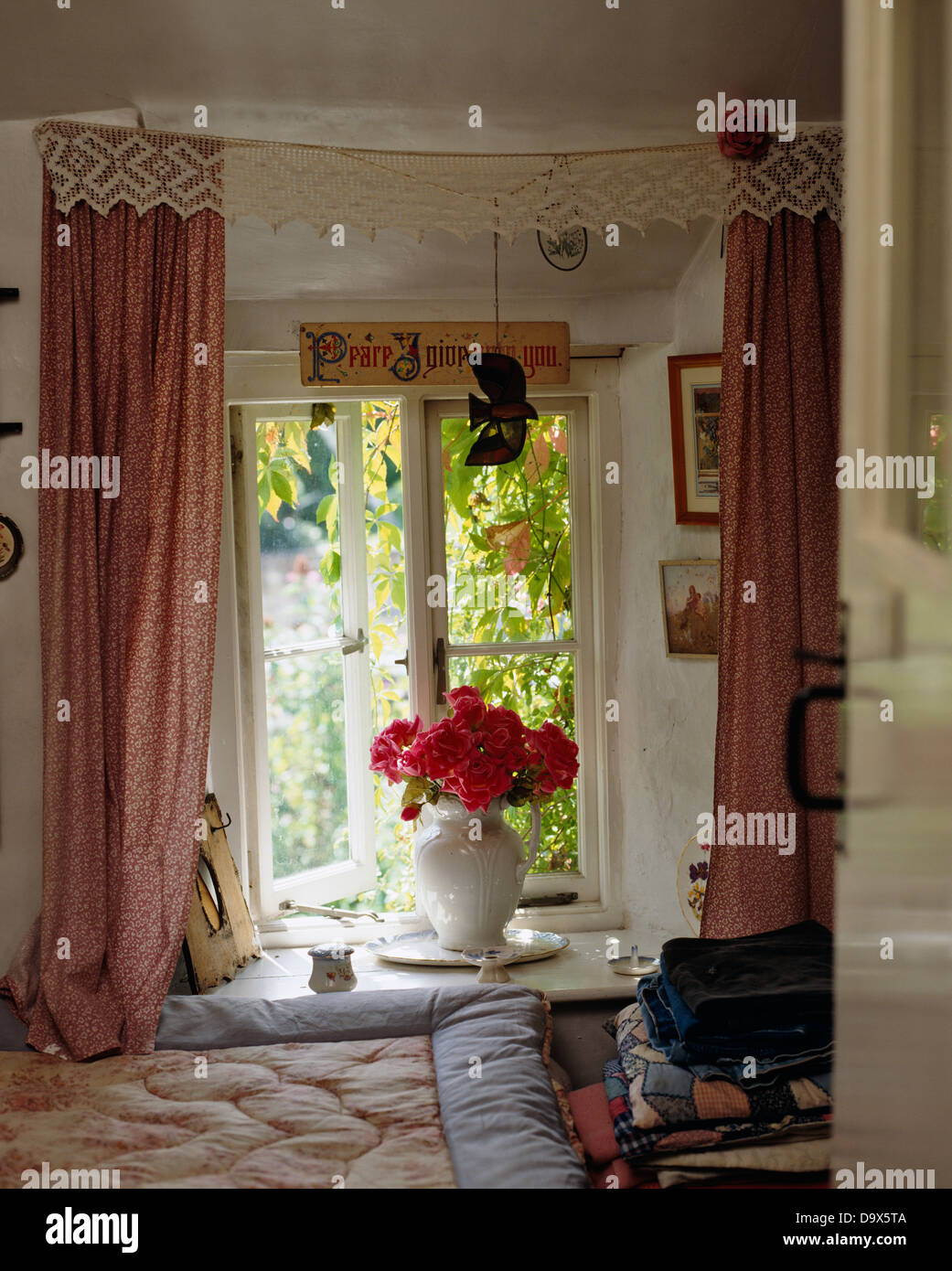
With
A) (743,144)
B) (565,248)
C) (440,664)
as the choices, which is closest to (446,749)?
(440,664)

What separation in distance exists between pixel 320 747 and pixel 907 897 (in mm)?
2379

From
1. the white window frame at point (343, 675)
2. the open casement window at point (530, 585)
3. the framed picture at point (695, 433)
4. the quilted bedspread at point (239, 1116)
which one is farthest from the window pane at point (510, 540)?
the quilted bedspread at point (239, 1116)

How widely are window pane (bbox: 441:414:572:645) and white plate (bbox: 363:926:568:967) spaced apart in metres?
0.77

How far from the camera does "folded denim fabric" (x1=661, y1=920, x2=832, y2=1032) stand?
68.0 inches

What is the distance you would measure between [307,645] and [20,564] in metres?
0.83

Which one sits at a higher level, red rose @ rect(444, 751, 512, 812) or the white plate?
red rose @ rect(444, 751, 512, 812)

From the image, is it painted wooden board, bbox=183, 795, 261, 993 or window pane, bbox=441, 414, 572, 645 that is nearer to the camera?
painted wooden board, bbox=183, 795, 261, 993

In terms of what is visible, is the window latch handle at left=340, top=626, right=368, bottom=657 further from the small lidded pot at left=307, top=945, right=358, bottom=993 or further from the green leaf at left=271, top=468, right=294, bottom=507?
the small lidded pot at left=307, top=945, right=358, bottom=993

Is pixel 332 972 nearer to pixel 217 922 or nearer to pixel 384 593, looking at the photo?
pixel 217 922

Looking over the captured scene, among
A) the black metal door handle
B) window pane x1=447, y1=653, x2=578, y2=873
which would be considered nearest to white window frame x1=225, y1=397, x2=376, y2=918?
window pane x1=447, y1=653, x2=578, y2=873

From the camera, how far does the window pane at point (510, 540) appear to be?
118 inches

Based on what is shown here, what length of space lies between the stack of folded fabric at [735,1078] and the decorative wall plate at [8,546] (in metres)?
1.54

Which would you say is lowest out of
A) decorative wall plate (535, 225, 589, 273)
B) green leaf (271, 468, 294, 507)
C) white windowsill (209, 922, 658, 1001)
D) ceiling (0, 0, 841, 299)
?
white windowsill (209, 922, 658, 1001)

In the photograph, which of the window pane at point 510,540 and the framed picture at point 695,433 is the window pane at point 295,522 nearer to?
the window pane at point 510,540
